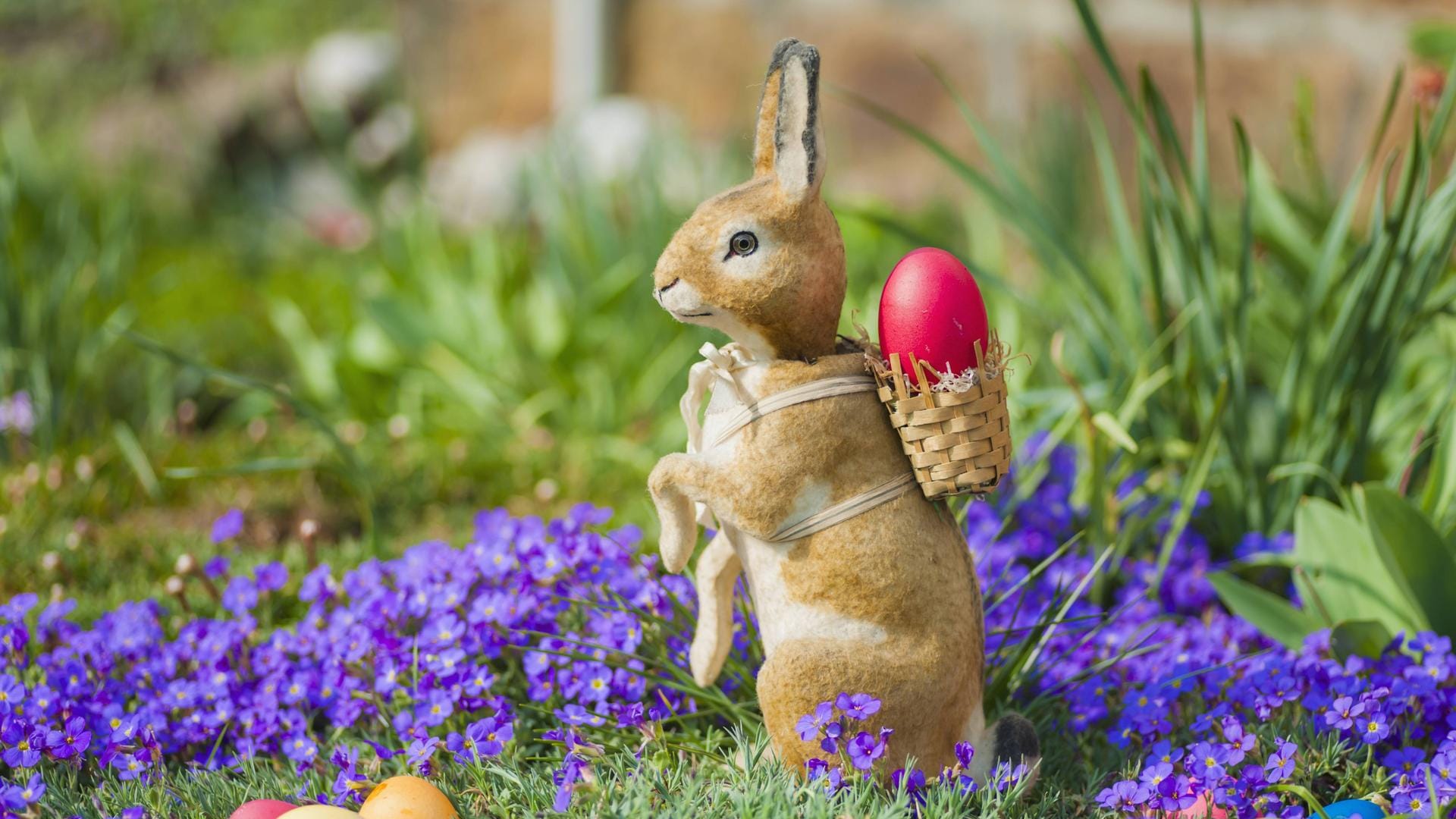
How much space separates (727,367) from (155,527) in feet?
6.00

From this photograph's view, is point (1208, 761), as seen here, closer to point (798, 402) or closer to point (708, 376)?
point (798, 402)

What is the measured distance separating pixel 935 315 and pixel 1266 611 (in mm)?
987

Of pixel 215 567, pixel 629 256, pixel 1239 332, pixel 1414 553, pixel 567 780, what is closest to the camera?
pixel 567 780

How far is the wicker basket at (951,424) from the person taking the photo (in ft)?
4.84

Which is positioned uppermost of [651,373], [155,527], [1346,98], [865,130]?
[1346,98]

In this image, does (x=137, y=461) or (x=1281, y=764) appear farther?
(x=137, y=461)

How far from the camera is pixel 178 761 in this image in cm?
181

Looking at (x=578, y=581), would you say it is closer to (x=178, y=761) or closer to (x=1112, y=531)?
(x=178, y=761)

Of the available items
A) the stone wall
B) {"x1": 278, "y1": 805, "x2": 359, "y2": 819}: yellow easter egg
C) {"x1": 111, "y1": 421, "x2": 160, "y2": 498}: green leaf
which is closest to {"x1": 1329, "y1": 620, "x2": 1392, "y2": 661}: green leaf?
{"x1": 278, "y1": 805, "x2": 359, "y2": 819}: yellow easter egg

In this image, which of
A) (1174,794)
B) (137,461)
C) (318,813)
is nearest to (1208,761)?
(1174,794)

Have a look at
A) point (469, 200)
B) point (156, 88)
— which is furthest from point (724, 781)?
point (156, 88)

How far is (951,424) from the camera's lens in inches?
58.2

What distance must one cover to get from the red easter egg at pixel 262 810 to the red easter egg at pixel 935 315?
3.17ft

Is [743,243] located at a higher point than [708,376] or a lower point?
higher
